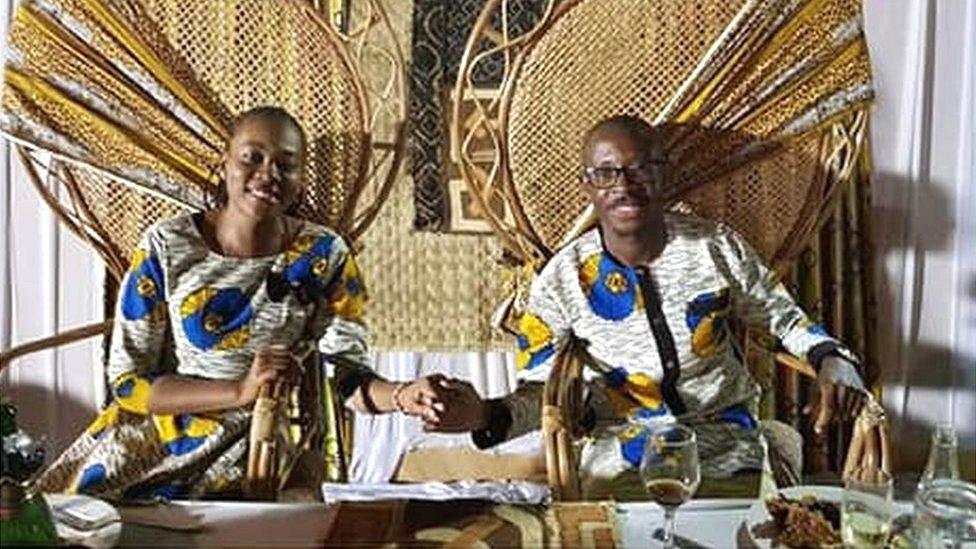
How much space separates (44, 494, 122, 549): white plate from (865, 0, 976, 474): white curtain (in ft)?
6.14

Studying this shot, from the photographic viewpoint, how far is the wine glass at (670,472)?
172 centimetres

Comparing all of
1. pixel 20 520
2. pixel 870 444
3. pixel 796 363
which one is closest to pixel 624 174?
pixel 796 363

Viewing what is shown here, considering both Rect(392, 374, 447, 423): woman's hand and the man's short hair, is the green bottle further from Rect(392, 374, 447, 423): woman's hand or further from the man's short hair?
the man's short hair

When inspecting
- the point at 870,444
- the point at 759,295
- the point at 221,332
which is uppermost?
the point at 759,295

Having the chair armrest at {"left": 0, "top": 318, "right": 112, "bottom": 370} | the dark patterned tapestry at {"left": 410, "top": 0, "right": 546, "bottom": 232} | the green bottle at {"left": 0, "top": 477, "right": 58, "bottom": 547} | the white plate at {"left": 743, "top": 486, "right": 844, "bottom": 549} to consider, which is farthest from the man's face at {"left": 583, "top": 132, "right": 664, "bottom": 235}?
the green bottle at {"left": 0, "top": 477, "right": 58, "bottom": 547}

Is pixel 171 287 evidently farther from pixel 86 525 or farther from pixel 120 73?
pixel 86 525

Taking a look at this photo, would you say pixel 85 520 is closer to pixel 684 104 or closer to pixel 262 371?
pixel 262 371

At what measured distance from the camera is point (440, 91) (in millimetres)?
2713

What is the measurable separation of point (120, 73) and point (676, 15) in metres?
1.15

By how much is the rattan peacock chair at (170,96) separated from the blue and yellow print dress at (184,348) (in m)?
0.20

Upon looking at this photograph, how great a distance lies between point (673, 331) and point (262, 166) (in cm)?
84

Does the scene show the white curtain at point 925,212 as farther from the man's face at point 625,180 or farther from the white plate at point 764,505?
the white plate at point 764,505

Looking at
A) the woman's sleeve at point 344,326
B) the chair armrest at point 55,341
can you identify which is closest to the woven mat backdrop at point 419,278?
the woman's sleeve at point 344,326

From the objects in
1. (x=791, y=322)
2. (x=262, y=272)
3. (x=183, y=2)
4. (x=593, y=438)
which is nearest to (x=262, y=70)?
(x=183, y=2)
